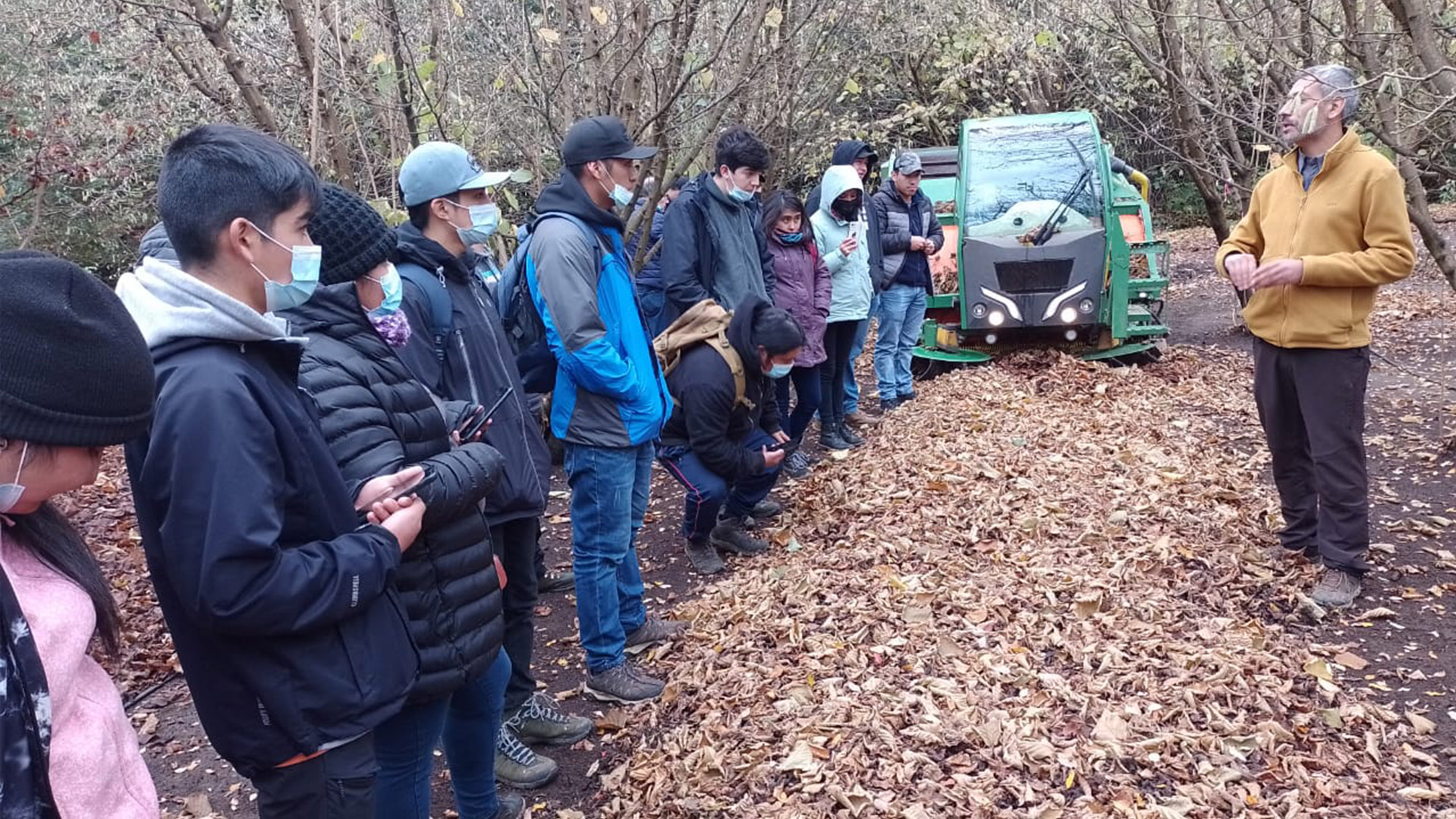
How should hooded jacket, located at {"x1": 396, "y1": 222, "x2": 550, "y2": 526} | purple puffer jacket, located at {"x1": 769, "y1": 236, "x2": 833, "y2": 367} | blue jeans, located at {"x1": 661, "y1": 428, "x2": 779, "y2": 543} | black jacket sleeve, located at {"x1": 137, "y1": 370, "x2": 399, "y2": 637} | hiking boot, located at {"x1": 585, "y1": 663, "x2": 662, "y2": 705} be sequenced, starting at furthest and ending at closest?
purple puffer jacket, located at {"x1": 769, "y1": 236, "x2": 833, "y2": 367} < blue jeans, located at {"x1": 661, "y1": 428, "x2": 779, "y2": 543} < hiking boot, located at {"x1": 585, "y1": 663, "x2": 662, "y2": 705} < hooded jacket, located at {"x1": 396, "y1": 222, "x2": 550, "y2": 526} < black jacket sleeve, located at {"x1": 137, "y1": 370, "x2": 399, "y2": 637}

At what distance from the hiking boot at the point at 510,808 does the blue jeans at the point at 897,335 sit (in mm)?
5467

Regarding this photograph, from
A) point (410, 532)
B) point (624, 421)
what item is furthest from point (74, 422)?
point (624, 421)

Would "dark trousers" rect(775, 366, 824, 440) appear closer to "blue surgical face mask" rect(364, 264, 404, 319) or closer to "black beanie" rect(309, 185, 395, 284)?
"blue surgical face mask" rect(364, 264, 404, 319)

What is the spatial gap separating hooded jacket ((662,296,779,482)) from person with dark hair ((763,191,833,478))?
1744mm

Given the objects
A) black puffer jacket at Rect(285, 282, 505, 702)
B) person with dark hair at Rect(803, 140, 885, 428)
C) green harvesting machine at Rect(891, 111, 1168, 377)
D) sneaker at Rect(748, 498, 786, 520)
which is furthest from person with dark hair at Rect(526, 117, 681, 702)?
green harvesting machine at Rect(891, 111, 1168, 377)

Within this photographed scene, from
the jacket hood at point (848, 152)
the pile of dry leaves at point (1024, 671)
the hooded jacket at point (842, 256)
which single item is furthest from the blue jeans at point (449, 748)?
the jacket hood at point (848, 152)

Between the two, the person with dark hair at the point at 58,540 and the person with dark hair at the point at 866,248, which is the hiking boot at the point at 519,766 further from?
the person with dark hair at the point at 866,248

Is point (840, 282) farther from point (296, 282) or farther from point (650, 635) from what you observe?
point (296, 282)

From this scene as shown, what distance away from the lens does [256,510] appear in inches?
70.1

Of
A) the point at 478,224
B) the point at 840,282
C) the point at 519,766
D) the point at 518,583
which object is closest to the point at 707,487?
the point at 518,583

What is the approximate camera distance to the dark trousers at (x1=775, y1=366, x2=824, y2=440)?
6754 mm

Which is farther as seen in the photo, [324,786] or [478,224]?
[478,224]

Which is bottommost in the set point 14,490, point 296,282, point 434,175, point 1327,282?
point 1327,282

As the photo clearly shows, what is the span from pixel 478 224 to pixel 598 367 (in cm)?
68
